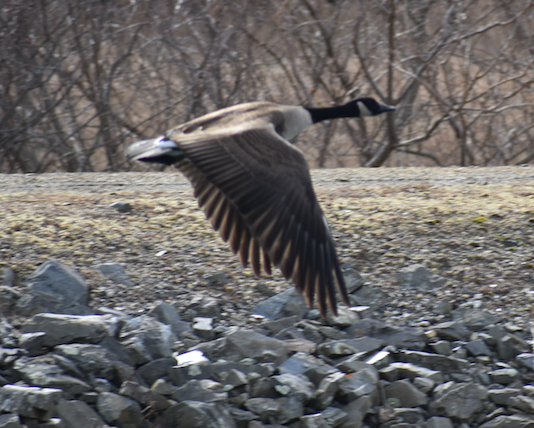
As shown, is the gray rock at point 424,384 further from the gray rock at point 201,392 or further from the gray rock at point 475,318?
the gray rock at point 201,392

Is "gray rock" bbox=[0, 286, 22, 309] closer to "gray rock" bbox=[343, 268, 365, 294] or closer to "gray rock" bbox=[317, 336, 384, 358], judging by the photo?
"gray rock" bbox=[317, 336, 384, 358]

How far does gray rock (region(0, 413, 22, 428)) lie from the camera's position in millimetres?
2693

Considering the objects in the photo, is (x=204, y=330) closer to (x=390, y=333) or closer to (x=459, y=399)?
(x=390, y=333)

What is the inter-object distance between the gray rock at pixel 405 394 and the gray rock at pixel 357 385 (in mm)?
102

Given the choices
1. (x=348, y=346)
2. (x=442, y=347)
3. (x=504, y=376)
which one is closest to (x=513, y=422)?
(x=504, y=376)

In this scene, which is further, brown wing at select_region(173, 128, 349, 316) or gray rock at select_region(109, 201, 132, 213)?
gray rock at select_region(109, 201, 132, 213)

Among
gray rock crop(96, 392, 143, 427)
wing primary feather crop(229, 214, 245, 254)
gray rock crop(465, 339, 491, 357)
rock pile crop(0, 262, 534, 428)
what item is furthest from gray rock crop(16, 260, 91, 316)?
gray rock crop(465, 339, 491, 357)

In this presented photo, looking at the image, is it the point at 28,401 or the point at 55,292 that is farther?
the point at 55,292

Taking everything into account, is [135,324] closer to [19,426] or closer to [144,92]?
[19,426]

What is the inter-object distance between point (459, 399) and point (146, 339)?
1.58 m

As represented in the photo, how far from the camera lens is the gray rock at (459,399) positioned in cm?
345

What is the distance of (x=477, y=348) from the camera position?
372 centimetres

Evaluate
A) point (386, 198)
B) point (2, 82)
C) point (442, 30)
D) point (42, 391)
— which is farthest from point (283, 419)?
point (442, 30)

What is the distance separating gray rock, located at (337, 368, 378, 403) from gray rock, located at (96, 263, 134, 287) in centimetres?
134
